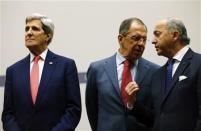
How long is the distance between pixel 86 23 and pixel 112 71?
4.46 ft

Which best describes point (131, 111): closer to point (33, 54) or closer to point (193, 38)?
point (33, 54)

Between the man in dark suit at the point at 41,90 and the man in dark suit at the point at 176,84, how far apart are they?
636 millimetres

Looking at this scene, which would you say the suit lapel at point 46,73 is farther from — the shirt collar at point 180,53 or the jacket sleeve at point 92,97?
the shirt collar at point 180,53

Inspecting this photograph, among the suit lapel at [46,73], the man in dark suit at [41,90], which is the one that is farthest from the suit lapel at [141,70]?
the suit lapel at [46,73]

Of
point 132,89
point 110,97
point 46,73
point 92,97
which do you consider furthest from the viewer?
point 92,97

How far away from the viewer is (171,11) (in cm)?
450

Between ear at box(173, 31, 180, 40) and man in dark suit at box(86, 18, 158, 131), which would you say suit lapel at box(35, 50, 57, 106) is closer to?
man in dark suit at box(86, 18, 158, 131)

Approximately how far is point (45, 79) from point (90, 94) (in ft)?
1.27

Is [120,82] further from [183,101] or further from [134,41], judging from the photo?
[183,101]

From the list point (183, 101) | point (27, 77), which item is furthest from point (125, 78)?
point (27, 77)

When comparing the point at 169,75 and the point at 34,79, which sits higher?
the point at 169,75

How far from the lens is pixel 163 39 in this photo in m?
3.07

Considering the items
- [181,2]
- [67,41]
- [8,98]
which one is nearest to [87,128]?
[67,41]

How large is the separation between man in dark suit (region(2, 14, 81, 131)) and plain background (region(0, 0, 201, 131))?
108 centimetres
